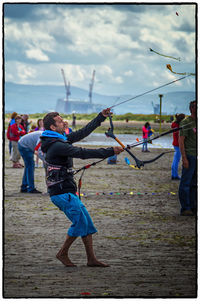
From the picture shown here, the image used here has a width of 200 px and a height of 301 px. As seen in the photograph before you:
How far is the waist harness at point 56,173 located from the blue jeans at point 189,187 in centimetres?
390

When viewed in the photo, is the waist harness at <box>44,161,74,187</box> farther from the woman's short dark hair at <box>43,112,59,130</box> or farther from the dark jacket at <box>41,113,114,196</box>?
the woman's short dark hair at <box>43,112,59,130</box>

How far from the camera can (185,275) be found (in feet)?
18.6

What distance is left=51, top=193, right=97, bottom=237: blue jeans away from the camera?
18.0 ft

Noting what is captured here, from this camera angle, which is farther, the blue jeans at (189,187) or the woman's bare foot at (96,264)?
the blue jeans at (189,187)

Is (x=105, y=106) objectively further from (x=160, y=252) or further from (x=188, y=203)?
(x=188, y=203)

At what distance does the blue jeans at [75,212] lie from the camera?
5488mm

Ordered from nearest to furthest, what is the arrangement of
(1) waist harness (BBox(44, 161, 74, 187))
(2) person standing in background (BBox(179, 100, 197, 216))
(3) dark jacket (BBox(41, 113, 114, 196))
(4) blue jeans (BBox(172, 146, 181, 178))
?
(3) dark jacket (BBox(41, 113, 114, 196))
(1) waist harness (BBox(44, 161, 74, 187))
(2) person standing in background (BBox(179, 100, 197, 216))
(4) blue jeans (BBox(172, 146, 181, 178))

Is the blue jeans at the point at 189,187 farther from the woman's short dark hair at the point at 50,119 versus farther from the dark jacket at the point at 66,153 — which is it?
the woman's short dark hair at the point at 50,119

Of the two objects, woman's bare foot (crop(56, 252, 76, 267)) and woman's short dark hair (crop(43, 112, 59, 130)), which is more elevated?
woman's short dark hair (crop(43, 112, 59, 130))

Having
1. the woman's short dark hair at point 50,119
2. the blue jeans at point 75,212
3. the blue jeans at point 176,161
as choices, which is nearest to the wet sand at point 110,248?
the blue jeans at point 75,212

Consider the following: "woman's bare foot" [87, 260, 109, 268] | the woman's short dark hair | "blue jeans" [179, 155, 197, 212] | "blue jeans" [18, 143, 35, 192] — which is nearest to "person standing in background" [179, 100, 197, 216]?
"blue jeans" [179, 155, 197, 212]

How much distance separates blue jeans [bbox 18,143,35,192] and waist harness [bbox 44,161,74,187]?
5799 mm

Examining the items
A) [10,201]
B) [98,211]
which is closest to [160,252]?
[98,211]

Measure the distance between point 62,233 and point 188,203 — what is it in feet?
8.51
